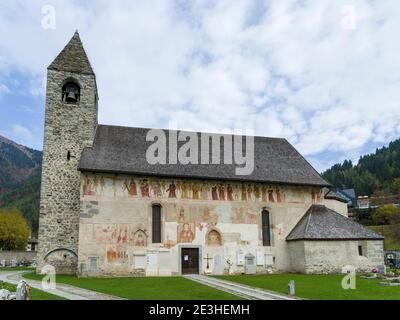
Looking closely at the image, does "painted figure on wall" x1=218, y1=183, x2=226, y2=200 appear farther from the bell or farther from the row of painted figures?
the bell

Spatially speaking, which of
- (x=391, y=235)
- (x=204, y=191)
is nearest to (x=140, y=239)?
(x=204, y=191)

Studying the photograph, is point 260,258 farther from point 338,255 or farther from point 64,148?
point 64,148

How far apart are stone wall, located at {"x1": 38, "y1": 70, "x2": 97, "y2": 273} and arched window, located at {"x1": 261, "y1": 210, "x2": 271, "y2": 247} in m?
14.5

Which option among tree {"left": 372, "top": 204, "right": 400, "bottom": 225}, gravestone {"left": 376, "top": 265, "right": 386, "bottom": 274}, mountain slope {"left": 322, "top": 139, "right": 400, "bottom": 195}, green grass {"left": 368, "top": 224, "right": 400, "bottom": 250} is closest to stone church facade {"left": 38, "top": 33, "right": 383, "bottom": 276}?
gravestone {"left": 376, "top": 265, "right": 386, "bottom": 274}

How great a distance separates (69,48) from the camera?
36031 millimetres

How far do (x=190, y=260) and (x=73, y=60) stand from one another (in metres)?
19.4

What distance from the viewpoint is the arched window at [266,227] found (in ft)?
109

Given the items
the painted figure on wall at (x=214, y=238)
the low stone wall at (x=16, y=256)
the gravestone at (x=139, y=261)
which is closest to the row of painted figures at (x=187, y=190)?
the painted figure on wall at (x=214, y=238)

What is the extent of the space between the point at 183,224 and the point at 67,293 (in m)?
14.0

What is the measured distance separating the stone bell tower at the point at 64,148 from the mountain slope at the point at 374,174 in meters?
82.5

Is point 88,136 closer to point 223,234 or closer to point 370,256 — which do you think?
Answer: point 223,234

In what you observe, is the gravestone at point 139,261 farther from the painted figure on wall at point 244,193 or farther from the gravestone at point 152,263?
the painted figure on wall at point 244,193

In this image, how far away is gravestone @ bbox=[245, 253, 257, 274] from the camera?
32.0 meters
